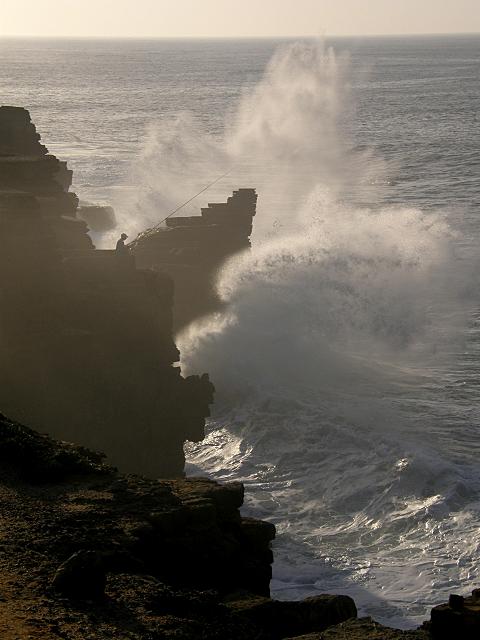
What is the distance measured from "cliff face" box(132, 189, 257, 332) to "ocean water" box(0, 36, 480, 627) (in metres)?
0.82

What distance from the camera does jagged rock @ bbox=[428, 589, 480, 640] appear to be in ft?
36.3

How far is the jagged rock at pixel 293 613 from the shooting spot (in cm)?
1203

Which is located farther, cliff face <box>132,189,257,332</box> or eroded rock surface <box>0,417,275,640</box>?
cliff face <box>132,189,257,332</box>

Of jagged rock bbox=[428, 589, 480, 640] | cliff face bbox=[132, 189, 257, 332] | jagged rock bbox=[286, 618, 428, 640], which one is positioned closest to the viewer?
jagged rock bbox=[428, 589, 480, 640]

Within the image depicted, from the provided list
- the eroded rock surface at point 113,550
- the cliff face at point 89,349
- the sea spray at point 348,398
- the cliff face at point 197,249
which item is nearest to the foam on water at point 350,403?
the sea spray at point 348,398

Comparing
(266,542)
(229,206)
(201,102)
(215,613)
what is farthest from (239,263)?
(201,102)

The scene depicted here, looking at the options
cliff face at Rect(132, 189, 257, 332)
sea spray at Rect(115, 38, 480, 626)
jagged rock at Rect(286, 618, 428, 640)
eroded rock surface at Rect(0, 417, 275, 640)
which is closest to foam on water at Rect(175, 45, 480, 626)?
sea spray at Rect(115, 38, 480, 626)

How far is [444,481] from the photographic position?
75.5 ft

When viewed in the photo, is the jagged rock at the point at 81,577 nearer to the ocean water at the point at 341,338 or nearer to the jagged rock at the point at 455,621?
the jagged rock at the point at 455,621

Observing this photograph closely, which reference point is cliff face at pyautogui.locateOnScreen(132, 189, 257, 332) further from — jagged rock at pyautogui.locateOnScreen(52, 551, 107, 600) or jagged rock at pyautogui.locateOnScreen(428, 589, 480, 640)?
jagged rock at pyautogui.locateOnScreen(428, 589, 480, 640)

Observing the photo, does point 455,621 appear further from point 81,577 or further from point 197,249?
point 197,249

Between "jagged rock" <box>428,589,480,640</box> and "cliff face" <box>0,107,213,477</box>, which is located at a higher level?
"cliff face" <box>0,107,213,477</box>

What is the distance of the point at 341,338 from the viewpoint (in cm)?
3541

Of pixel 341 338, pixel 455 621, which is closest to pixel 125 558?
pixel 455 621
